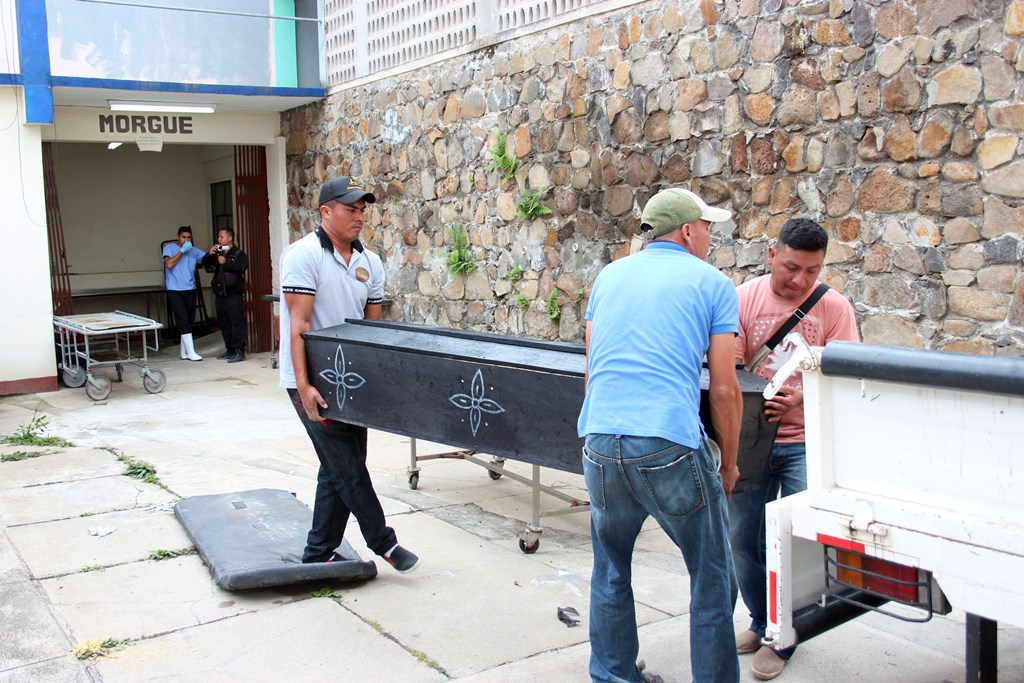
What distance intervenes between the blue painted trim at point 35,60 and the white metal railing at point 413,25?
3.24 meters

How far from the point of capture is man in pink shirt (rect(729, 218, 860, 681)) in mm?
3770

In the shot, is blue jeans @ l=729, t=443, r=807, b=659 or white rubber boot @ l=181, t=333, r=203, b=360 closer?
blue jeans @ l=729, t=443, r=807, b=659

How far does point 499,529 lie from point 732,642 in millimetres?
2806

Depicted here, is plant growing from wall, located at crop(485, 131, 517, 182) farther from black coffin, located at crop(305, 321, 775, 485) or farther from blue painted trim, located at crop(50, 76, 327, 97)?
black coffin, located at crop(305, 321, 775, 485)

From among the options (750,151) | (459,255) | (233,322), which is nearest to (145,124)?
(233,322)

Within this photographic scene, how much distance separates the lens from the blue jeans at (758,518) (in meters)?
3.79

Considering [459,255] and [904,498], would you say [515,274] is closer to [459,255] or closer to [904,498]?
[459,255]

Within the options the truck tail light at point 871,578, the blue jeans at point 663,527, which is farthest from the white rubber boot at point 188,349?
the truck tail light at point 871,578

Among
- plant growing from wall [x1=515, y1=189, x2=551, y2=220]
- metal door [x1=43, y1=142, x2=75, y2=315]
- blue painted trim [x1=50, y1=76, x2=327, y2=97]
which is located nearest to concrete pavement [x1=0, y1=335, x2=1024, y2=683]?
plant growing from wall [x1=515, y1=189, x2=551, y2=220]

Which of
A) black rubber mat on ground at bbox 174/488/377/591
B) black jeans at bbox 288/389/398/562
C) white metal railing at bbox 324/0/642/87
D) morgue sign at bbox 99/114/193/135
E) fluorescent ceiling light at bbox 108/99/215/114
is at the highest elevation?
white metal railing at bbox 324/0/642/87

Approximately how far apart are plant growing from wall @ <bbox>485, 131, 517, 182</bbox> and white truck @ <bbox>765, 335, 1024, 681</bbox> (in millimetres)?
6181

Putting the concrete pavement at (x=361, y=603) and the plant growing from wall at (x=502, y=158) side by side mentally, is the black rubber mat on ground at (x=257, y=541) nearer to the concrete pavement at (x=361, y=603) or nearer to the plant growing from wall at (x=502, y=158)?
the concrete pavement at (x=361, y=603)

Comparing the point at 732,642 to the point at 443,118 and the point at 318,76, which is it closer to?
the point at 443,118

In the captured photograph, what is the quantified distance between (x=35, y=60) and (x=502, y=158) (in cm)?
540
